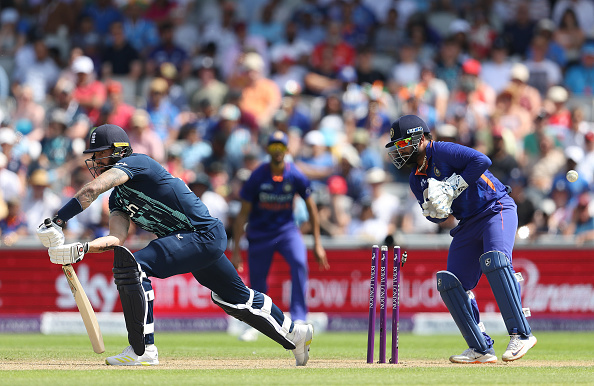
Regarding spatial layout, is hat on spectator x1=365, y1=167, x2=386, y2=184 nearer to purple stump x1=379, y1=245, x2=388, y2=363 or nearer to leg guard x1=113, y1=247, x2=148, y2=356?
purple stump x1=379, y1=245, x2=388, y2=363

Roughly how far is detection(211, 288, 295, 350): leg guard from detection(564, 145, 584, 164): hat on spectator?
7.40 m

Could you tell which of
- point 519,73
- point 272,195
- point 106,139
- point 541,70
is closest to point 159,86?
point 272,195

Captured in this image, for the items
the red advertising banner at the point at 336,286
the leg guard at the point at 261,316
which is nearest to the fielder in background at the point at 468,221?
the leg guard at the point at 261,316

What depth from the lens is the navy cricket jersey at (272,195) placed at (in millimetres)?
11625

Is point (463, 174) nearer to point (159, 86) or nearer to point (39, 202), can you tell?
point (39, 202)

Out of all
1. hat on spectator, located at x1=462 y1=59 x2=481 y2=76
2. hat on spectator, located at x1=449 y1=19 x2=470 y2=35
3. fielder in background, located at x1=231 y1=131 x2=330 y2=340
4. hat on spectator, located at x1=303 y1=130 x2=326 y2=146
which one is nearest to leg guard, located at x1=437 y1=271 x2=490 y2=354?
fielder in background, located at x1=231 y1=131 x2=330 y2=340

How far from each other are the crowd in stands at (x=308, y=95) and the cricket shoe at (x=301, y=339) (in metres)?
6.05

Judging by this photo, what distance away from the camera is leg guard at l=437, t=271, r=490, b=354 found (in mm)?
8133

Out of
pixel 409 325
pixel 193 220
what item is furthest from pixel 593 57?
pixel 193 220

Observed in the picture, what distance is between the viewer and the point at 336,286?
562 inches

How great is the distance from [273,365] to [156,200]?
5.97 ft

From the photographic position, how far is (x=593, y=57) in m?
17.2

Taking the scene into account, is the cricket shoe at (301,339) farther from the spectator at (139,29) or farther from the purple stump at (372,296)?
the spectator at (139,29)

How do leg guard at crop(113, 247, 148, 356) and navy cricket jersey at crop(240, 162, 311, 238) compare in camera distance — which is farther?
navy cricket jersey at crop(240, 162, 311, 238)
